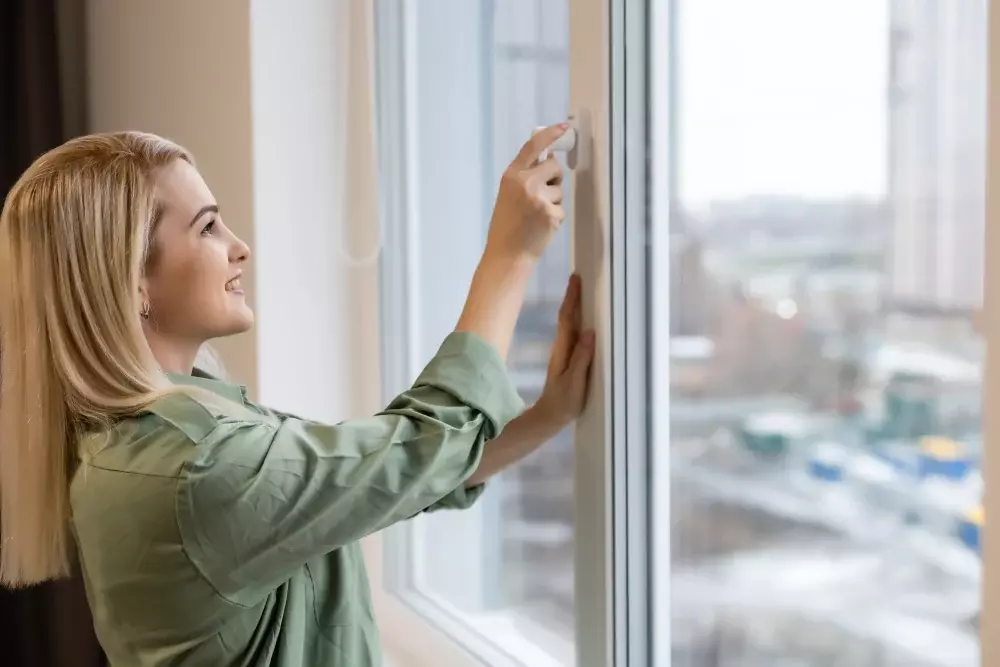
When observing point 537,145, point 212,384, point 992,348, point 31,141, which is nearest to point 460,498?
point 212,384

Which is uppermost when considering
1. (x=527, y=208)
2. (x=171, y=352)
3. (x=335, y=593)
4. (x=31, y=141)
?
(x=31, y=141)

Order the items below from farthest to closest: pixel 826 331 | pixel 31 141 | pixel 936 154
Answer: pixel 31 141
pixel 826 331
pixel 936 154

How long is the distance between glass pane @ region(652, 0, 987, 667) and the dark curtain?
1.49m

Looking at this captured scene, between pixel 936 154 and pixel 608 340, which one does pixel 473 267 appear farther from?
pixel 936 154

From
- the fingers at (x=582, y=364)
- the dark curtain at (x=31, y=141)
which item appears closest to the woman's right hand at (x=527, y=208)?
the fingers at (x=582, y=364)

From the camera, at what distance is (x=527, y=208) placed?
90 centimetres

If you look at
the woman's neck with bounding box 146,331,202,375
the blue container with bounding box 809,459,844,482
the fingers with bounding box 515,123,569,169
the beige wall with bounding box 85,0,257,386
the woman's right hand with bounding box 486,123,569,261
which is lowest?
the blue container with bounding box 809,459,844,482

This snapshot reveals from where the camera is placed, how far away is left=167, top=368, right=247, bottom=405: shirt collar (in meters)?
0.97

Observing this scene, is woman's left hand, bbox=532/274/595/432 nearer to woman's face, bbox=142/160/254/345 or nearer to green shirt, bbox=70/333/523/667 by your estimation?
green shirt, bbox=70/333/523/667

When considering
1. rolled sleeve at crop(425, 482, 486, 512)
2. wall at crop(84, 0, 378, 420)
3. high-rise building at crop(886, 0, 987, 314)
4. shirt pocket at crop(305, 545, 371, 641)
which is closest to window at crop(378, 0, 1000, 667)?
high-rise building at crop(886, 0, 987, 314)

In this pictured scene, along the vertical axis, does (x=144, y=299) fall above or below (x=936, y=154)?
below

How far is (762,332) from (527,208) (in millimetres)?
235

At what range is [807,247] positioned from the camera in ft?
2.68

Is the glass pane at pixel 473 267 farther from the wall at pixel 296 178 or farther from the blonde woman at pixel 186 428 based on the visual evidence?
the blonde woman at pixel 186 428
